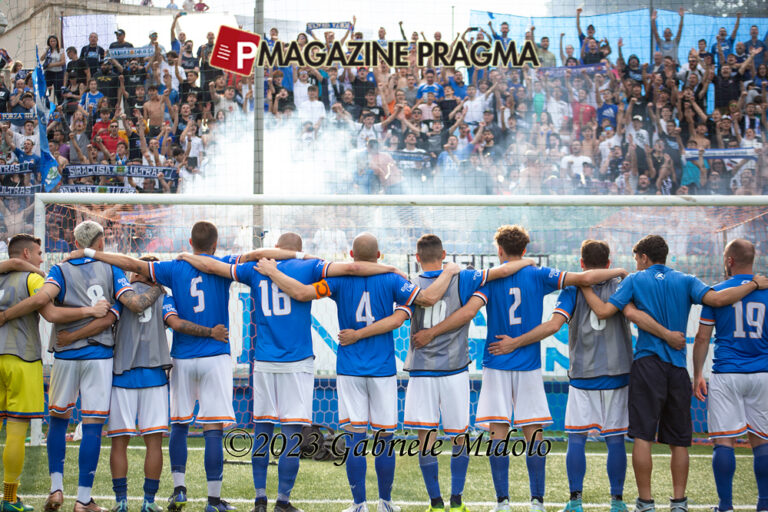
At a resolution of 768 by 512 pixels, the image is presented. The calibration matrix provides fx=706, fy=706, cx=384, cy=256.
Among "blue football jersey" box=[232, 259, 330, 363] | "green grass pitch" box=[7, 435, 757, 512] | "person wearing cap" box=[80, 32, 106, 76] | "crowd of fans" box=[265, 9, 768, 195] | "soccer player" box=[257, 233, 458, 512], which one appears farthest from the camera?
"person wearing cap" box=[80, 32, 106, 76]

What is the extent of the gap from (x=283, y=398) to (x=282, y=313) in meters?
0.65

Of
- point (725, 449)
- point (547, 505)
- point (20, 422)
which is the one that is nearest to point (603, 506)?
point (547, 505)

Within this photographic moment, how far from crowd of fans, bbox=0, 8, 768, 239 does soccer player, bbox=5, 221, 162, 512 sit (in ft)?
27.8

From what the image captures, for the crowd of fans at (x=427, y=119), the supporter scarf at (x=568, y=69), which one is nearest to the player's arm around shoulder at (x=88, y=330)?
the crowd of fans at (x=427, y=119)

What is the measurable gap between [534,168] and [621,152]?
5.92 ft

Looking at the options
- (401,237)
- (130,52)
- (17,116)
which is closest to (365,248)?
(401,237)

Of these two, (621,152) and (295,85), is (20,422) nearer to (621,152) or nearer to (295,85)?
(295,85)

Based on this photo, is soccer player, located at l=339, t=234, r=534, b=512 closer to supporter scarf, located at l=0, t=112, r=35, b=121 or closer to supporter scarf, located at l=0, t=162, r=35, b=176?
supporter scarf, located at l=0, t=162, r=35, b=176

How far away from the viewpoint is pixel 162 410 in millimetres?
5418

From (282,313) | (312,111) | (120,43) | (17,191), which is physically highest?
(120,43)

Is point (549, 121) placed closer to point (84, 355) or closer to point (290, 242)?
point (290, 242)

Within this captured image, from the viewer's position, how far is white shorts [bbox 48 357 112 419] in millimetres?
5426

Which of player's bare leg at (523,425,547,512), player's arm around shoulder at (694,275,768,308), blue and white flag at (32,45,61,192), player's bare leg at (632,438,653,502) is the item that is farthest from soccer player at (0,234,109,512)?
blue and white flag at (32,45,61,192)

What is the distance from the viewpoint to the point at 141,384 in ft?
17.8
